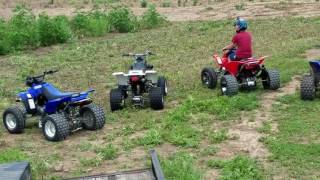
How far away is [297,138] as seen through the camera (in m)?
8.31

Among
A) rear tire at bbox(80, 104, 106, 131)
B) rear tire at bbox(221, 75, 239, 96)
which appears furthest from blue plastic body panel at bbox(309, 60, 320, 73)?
rear tire at bbox(80, 104, 106, 131)

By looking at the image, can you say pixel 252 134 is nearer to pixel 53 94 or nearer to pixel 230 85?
pixel 230 85

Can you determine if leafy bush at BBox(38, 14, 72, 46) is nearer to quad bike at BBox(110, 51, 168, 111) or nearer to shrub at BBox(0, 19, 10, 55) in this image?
shrub at BBox(0, 19, 10, 55)

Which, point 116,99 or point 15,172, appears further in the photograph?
point 116,99

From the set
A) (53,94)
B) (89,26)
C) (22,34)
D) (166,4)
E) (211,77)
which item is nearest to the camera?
(53,94)

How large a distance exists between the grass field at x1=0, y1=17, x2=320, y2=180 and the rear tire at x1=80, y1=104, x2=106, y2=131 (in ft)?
0.44

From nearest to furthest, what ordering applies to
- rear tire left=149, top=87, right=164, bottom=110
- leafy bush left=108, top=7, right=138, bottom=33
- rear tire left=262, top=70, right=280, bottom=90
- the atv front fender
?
the atv front fender
rear tire left=149, top=87, right=164, bottom=110
rear tire left=262, top=70, right=280, bottom=90
leafy bush left=108, top=7, right=138, bottom=33

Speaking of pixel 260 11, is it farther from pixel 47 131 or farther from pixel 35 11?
pixel 47 131

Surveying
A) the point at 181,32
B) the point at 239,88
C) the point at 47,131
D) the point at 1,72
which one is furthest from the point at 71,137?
the point at 181,32

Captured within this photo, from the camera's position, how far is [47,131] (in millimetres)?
9078

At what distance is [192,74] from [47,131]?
5123 mm

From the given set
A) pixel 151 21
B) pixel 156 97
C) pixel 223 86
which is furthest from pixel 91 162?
pixel 151 21

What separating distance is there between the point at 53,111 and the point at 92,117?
646mm

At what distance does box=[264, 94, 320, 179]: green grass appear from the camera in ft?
23.9
